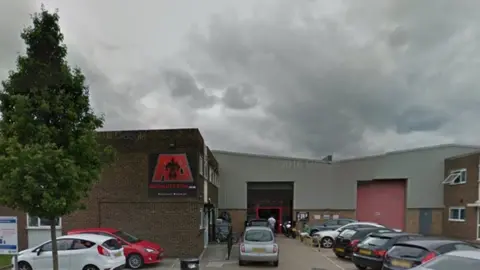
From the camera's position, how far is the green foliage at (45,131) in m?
6.56

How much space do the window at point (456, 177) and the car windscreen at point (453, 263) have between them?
22.6m

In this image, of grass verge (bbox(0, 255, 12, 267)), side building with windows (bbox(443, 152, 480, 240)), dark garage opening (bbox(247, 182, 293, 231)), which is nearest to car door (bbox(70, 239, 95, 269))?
grass verge (bbox(0, 255, 12, 267))

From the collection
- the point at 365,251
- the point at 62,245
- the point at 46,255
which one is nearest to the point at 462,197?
the point at 365,251

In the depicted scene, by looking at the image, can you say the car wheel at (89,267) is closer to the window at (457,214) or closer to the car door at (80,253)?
the car door at (80,253)

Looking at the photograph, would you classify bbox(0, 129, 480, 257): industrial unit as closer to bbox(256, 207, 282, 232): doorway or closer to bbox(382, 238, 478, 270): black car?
bbox(256, 207, 282, 232): doorway

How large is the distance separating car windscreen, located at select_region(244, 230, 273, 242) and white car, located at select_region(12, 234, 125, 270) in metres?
4.61

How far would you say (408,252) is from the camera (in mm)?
8789

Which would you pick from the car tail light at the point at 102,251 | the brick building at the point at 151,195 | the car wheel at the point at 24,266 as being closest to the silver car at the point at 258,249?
the brick building at the point at 151,195

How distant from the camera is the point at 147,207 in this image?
14695 millimetres

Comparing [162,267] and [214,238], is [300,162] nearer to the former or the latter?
[214,238]

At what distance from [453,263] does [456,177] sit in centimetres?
2419

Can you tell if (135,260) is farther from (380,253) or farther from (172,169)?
(380,253)

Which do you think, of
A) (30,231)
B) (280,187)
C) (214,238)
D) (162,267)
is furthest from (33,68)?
(280,187)

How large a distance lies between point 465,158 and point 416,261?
21.3 meters
